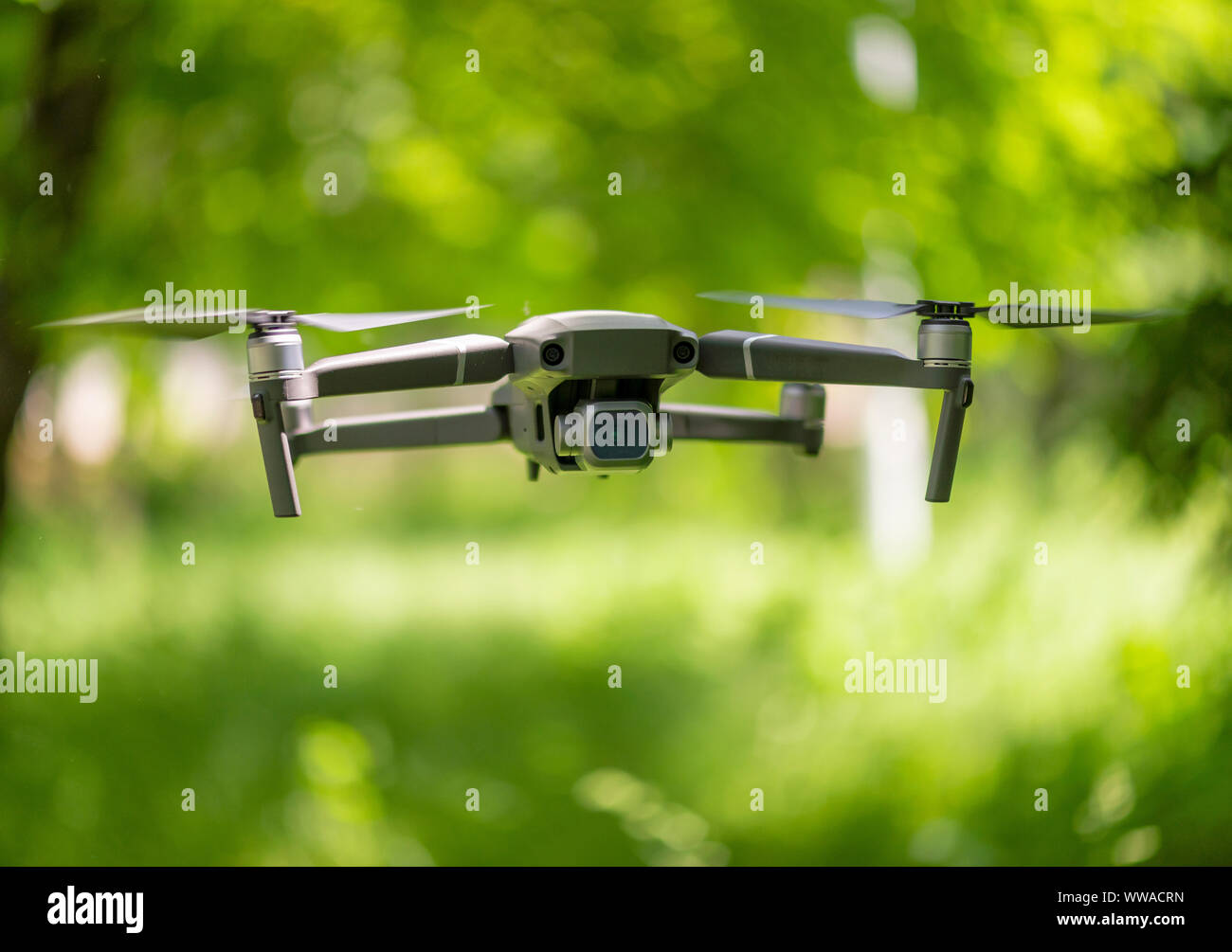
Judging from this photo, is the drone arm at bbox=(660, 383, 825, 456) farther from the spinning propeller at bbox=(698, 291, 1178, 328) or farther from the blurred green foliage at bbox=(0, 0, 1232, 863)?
the blurred green foliage at bbox=(0, 0, 1232, 863)

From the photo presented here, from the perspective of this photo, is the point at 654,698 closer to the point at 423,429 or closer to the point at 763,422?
the point at 763,422

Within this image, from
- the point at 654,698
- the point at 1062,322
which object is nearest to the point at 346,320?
the point at 1062,322

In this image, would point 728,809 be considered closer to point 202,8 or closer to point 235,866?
point 235,866

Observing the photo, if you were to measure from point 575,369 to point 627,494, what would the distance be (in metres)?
0.97

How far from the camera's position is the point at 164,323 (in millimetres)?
579

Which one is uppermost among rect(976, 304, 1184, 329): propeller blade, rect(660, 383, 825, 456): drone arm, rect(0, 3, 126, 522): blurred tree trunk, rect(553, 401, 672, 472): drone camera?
rect(0, 3, 126, 522): blurred tree trunk

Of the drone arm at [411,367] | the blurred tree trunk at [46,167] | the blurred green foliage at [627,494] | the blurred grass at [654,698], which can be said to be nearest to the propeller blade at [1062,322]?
the drone arm at [411,367]

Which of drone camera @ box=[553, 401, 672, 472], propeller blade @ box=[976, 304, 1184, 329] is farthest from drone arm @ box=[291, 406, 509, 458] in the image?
propeller blade @ box=[976, 304, 1184, 329]

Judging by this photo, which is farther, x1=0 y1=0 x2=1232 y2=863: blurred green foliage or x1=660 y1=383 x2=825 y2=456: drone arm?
x1=0 y1=0 x2=1232 y2=863: blurred green foliage

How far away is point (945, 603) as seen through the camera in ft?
4.67

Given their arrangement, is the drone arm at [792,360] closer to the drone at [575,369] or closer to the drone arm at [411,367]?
the drone at [575,369]

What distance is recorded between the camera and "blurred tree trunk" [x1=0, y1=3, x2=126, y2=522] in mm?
1209

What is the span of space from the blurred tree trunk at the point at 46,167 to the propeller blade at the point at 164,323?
2.31ft

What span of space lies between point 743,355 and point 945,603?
933 mm
